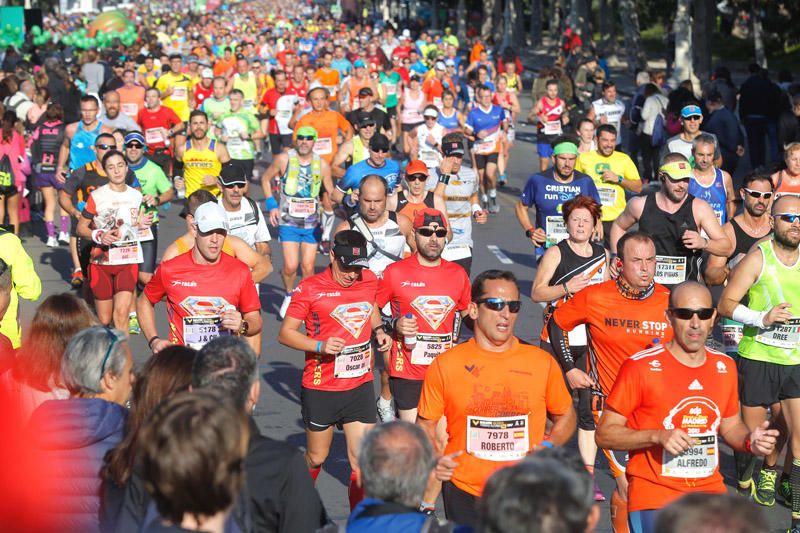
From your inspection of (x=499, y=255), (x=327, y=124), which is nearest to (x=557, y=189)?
(x=499, y=255)

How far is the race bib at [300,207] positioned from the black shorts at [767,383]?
5.59 metres

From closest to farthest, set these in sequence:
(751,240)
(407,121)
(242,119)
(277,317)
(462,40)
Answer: (751,240) → (277,317) → (242,119) → (407,121) → (462,40)

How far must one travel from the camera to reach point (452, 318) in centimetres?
757

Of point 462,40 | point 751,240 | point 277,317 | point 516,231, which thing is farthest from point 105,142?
point 462,40

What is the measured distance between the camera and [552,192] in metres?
10.5

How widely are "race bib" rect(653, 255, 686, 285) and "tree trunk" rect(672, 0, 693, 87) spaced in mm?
24625

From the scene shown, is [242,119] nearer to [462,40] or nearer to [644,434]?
[644,434]

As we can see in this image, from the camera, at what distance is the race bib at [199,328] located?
7.29 metres

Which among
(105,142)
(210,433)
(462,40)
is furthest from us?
(462,40)

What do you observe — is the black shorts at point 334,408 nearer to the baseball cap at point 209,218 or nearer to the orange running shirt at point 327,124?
the baseball cap at point 209,218

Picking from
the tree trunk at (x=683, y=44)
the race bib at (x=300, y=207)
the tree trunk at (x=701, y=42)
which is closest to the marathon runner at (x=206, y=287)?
the race bib at (x=300, y=207)

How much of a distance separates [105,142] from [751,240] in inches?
228

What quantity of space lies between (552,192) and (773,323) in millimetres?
3767

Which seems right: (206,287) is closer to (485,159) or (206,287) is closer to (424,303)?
(424,303)
